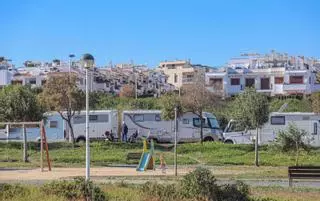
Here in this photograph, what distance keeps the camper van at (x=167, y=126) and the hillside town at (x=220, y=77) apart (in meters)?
29.7

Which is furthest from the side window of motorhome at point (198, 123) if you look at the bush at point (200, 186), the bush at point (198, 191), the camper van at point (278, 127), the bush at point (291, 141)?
the bush at point (200, 186)

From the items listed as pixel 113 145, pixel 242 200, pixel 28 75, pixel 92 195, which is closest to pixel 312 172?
pixel 242 200

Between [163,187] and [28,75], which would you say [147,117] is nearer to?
[163,187]

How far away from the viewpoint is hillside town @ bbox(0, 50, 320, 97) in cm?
9331

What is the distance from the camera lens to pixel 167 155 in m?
35.9

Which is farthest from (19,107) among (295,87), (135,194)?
(295,87)

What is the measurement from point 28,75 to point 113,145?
6742 cm

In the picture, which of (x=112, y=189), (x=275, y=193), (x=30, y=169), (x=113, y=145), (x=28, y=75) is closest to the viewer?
(x=112, y=189)

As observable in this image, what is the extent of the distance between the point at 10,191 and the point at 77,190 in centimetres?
161

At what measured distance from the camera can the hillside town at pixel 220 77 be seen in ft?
306

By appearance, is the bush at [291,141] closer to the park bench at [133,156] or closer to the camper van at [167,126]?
the park bench at [133,156]

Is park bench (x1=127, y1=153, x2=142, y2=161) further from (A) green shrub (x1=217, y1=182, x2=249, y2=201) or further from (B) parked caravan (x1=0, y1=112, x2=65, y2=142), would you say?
(A) green shrub (x1=217, y1=182, x2=249, y2=201)

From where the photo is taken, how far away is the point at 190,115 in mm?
45594

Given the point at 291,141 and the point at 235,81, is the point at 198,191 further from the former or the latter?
the point at 235,81
